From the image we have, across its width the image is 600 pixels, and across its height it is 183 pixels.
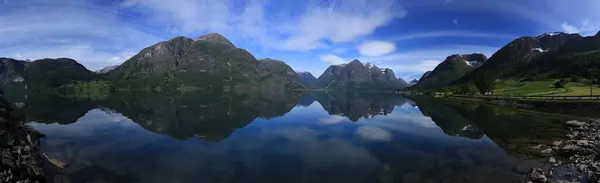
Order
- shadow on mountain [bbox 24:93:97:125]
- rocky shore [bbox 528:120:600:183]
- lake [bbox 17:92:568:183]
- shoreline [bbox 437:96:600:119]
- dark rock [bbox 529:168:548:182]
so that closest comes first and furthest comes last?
1. dark rock [bbox 529:168:548:182]
2. rocky shore [bbox 528:120:600:183]
3. lake [bbox 17:92:568:183]
4. shadow on mountain [bbox 24:93:97:125]
5. shoreline [bbox 437:96:600:119]

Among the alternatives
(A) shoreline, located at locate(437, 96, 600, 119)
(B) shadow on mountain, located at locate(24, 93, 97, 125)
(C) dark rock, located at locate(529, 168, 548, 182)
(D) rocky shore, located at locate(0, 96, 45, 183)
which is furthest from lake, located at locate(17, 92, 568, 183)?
(A) shoreline, located at locate(437, 96, 600, 119)

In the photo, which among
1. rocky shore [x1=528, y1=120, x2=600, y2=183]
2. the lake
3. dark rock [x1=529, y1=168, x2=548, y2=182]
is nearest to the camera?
dark rock [x1=529, y1=168, x2=548, y2=182]

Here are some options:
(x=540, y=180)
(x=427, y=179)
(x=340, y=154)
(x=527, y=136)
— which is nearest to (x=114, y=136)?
(x=340, y=154)

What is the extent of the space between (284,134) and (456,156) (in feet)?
88.6

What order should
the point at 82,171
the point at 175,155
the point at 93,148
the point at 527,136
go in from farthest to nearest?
1. the point at 527,136
2. the point at 93,148
3. the point at 175,155
4. the point at 82,171

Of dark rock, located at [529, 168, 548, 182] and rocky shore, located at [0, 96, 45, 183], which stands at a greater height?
rocky shore, located at [0, 96, 45, 183]

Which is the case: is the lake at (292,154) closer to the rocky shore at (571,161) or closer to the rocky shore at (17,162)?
the rocky shore at (17,162)

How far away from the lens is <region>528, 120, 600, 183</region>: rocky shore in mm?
27125

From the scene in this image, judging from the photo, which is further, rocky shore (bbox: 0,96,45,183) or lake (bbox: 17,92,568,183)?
lake (bbox: 17,92,568,183)

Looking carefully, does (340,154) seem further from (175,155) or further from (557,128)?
(557,128)

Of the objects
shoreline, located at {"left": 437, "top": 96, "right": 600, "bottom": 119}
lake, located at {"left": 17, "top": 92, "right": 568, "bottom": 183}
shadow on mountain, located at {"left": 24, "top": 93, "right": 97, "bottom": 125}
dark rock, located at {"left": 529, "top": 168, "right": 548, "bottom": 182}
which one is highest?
shoreline, located at {"left": 437, "top": 96, "right": 600, "bottom": 119}

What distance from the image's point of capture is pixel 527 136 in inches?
1981

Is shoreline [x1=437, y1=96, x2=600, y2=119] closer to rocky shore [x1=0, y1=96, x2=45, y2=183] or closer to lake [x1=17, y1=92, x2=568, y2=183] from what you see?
lake [x1=17, y1=92, x2=568, y2=183]

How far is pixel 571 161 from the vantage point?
32688 mm
